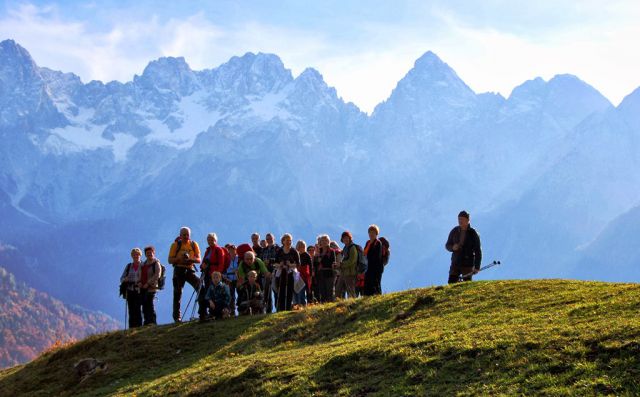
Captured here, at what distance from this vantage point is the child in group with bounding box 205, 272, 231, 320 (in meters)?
26.0

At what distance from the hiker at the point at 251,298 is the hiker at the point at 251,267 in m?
0.28

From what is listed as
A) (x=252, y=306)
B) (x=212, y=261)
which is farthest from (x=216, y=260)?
(x=252, y=306)

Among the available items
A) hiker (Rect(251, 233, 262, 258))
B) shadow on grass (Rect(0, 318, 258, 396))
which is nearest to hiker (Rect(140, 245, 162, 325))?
shadow on grass (Rect(0, 318, 258, 396))

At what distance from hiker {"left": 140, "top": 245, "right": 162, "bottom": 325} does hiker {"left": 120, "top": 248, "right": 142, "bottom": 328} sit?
0.48 ft

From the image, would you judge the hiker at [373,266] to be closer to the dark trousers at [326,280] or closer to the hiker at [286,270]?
the dark trousers at [326,280]

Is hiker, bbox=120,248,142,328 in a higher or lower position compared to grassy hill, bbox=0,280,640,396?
higher

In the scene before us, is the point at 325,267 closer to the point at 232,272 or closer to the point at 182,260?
the point at 232,272

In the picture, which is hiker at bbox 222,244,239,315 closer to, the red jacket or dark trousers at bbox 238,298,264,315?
the red jacket

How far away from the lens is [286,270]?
2722cm

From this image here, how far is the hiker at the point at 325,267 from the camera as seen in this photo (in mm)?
27797

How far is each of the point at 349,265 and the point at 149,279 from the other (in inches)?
266

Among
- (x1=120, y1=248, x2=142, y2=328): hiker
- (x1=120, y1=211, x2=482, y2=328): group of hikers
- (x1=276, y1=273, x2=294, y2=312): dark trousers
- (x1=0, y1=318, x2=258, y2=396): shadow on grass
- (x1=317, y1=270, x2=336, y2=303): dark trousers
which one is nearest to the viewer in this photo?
(x1=0, y1=318, x2=258, y2=396): shadow on grass

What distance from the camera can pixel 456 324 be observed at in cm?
1828

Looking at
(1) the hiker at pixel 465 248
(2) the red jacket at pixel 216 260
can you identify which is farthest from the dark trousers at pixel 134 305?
(1) the hiker at pixel 465 248
